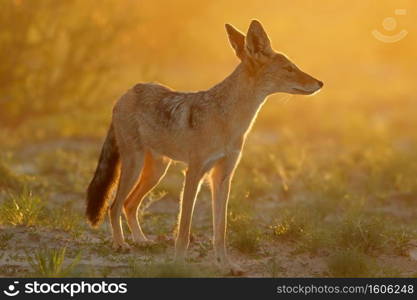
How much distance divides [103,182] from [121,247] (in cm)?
71

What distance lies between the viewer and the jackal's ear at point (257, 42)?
6.84 m

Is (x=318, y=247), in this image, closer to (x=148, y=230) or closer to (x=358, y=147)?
(x=148, y=230)

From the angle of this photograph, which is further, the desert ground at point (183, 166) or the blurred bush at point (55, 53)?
the blurred bush at point (55, 53)

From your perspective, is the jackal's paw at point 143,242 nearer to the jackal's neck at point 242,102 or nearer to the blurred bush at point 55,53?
the jackal's neck at point 242,102

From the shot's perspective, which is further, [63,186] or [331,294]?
[63,186]

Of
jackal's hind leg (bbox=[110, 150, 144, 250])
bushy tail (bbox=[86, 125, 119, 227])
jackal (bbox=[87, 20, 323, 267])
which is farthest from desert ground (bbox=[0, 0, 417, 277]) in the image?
jackal (bbox=[87, 20, 323, 267])

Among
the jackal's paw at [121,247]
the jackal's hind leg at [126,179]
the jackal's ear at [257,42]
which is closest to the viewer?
the jackal's ear at [257,42]

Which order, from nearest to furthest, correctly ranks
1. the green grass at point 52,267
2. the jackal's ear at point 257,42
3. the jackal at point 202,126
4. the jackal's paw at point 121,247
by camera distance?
the green grass at point 52,267 → the jackal's ear at point 257,42 → the jackal at point 202,126 → the jackal's paw at point 121,247

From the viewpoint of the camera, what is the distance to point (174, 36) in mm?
25172

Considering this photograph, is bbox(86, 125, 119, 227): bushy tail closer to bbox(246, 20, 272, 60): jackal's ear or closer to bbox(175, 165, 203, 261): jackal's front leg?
bbox(175, 165, 203, 261): jackal's front leg

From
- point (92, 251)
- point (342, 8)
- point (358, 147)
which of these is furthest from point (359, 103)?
point (342, 8)

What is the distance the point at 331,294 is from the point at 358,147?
25.8ft

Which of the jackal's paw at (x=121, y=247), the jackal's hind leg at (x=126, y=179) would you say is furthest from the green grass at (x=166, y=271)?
the jackal's hind leg at (x=126, y=179)

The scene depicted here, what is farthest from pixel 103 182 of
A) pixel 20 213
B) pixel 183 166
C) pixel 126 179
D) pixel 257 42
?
pixel 183 166
